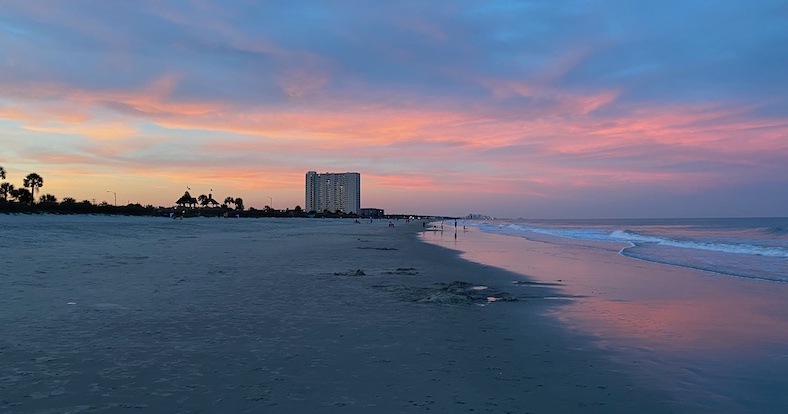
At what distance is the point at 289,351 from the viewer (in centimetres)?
759

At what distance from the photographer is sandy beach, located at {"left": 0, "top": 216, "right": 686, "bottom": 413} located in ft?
18.4

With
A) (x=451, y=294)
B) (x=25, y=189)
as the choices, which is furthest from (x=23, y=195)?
(x=451, y=294)

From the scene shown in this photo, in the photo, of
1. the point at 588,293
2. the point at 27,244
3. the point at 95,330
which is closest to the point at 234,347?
the point at 95,330

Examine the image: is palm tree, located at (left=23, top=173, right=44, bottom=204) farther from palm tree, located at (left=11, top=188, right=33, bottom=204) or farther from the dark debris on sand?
the dark debris on sand

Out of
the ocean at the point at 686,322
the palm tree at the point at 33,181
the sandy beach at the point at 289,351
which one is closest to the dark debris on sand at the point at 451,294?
the sandy beach at the point at 289,351

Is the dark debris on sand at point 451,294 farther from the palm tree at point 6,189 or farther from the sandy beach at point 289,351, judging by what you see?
the palm tree at point 6,189

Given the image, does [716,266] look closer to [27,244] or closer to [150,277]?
[150,277]

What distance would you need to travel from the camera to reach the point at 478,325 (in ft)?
32.2

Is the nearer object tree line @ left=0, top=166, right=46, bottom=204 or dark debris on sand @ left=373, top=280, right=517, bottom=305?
dark debris on sand @ left=373, top=280, right=517, bottom=305

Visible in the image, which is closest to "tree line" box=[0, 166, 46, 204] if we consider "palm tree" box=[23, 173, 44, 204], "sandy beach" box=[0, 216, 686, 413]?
"palm tree" box=[23, 173, 44, 204]

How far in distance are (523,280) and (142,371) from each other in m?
13.9

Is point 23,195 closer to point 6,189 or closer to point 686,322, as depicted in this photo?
point 6,189

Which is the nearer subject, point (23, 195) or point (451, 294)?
point (451, 294)

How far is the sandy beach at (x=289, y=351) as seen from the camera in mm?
5621
